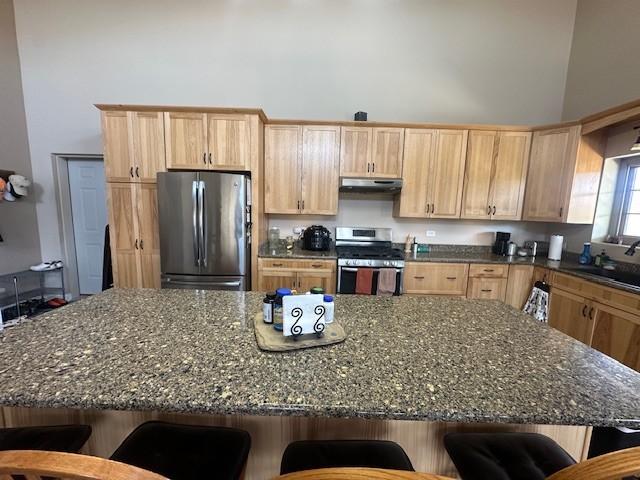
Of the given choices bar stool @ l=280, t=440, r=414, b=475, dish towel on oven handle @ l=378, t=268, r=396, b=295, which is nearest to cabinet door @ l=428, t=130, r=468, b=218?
dish towel on oven handle @ l=378, t=268, r=396, b=295

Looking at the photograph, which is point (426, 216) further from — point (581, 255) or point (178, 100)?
point (178, 100)

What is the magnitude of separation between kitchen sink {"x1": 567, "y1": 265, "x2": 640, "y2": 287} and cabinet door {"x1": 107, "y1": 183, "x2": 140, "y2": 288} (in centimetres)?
438

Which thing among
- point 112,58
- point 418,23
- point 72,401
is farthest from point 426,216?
point 112,58

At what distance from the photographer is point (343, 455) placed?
34.6 inches

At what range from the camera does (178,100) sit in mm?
3389

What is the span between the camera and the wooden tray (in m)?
1.01

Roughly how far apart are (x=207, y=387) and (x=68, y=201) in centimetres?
422

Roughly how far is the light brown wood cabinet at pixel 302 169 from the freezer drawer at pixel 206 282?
0.90m

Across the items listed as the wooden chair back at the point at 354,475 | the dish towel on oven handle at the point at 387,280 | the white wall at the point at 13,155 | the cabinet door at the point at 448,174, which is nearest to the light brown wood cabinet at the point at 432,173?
the cabinet door at the point at 448,174

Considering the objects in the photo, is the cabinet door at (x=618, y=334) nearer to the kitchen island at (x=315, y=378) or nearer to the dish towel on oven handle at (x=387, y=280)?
the kitchen island at (x=315, y=378)

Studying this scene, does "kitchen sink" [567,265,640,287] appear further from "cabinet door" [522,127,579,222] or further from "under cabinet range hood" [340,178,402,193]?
"under cabinet range hood" [340,178,402,193]

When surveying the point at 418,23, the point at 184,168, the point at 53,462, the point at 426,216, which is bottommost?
the point at 53,462

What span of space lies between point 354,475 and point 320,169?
9.74 feet

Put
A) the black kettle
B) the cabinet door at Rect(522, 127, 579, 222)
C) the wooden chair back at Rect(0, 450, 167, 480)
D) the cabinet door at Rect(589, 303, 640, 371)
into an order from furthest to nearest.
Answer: the black kettle
the cabinet door at Rect(522, 127, 579, 222)
the cabinet door at Rect(589, 303, 640, 371)
the wooden chair back at Rect(0, 450, 167, 480)
